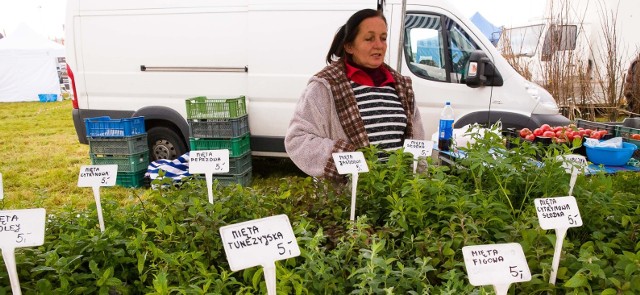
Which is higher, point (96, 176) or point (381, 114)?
point (381, 114)

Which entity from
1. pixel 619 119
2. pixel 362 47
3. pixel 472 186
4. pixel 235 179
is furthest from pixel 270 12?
pixel 619 119

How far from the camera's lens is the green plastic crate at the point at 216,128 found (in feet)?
15.8

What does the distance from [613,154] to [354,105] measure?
183 cm

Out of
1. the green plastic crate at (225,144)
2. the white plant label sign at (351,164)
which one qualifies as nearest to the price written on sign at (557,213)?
the white plant label sign at (351,164)

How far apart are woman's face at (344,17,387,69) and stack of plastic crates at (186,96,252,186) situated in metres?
2.69

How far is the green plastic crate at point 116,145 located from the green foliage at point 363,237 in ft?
12.3

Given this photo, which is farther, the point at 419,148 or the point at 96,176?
the point at 419,148

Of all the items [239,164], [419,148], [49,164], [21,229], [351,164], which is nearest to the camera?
[21,229]

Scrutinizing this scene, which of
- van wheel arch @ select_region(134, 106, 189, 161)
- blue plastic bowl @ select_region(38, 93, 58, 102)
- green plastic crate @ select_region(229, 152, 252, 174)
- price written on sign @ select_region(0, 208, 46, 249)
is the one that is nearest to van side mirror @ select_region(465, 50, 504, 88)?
green plastic crate @ select_region(229, 152, 252, 174)

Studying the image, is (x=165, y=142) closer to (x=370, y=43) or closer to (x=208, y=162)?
(x=370, y=43)

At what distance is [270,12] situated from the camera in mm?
4785

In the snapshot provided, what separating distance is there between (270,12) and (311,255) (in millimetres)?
4130

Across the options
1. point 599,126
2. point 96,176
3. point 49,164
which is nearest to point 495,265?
point 96,176

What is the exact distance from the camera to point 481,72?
4.51 m
